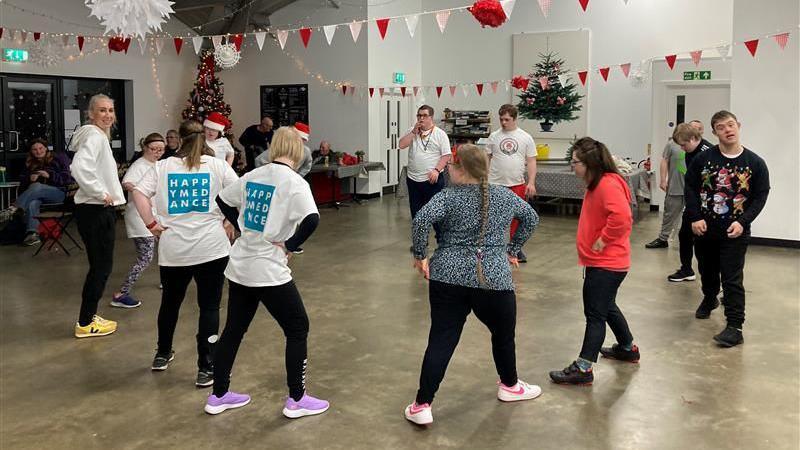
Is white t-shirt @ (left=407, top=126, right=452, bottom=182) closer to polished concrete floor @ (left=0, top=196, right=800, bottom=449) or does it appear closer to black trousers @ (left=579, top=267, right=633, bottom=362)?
polished concrete floor @ (left=0, top=196, right=800, bottom=449)

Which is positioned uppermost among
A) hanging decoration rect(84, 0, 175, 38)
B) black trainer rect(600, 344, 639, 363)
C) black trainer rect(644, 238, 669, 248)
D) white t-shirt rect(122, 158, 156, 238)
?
hanging decoration rect(84, 0, 175, 38)

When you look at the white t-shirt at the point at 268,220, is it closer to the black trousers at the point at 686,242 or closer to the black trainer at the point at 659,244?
the black trousers at the point at 686,242

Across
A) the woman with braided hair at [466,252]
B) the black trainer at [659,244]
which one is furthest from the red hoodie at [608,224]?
the black trainer at [659,244]

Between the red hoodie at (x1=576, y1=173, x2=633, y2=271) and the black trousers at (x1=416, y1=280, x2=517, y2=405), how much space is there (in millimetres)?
704

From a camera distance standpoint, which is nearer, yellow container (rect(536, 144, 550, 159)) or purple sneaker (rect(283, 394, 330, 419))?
purple sneaker (rect(283, 394, 330, 419))

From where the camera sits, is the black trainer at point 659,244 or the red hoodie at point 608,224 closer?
the red hoodie at point 608,224

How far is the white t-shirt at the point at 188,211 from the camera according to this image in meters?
3.76

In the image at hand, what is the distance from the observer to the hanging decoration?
15.4ft

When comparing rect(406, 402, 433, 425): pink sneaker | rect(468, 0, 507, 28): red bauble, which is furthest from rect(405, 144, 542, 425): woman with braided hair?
rect(468, 0, 507, 28): red bauble

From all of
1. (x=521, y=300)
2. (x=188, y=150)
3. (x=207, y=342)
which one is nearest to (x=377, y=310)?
(x=521, y=300)

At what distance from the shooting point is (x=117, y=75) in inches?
474

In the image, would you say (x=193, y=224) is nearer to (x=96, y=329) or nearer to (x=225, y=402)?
(x=225, y=402)

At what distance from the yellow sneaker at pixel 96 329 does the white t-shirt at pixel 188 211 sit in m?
1.43

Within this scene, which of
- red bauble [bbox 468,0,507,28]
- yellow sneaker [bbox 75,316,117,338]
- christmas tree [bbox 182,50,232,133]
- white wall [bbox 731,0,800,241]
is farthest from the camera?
christmas tree [bbox 182,50,232,133]
